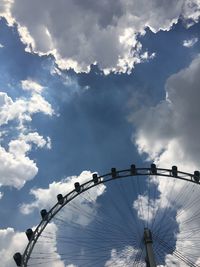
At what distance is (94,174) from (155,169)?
7.09 m

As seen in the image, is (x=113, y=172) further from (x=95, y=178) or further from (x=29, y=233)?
(x=29, y=233)

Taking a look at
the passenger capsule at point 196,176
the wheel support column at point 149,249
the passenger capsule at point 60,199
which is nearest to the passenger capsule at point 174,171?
the passenger capsule at point 196,176

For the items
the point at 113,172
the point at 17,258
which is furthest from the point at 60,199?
the point at 17,258

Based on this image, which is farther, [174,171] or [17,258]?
[174,171]

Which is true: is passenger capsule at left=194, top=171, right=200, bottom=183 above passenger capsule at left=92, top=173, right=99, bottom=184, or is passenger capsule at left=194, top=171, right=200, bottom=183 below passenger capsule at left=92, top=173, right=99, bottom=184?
below

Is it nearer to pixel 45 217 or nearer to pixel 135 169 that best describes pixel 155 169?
pixel 135 169

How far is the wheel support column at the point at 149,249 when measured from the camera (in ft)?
160

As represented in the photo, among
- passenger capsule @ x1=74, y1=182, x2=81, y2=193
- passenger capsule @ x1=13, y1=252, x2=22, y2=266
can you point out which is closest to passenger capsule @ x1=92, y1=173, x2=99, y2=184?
passenger capsule @ x1=74, y1=182, x2=81, y2=193

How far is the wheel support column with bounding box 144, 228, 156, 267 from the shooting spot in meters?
48.9

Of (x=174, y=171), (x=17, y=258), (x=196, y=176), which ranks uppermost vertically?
(x=174, y=171)

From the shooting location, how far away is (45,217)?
52.8 meters

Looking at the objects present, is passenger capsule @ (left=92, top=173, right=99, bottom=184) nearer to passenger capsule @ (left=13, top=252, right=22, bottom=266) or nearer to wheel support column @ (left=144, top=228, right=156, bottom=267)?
wheel support column @ (left=144, top=228, right=156, bottom=267)

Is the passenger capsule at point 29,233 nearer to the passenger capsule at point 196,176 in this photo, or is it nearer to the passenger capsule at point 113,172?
the passenger capsule at point 113,172

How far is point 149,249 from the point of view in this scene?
168 ft
